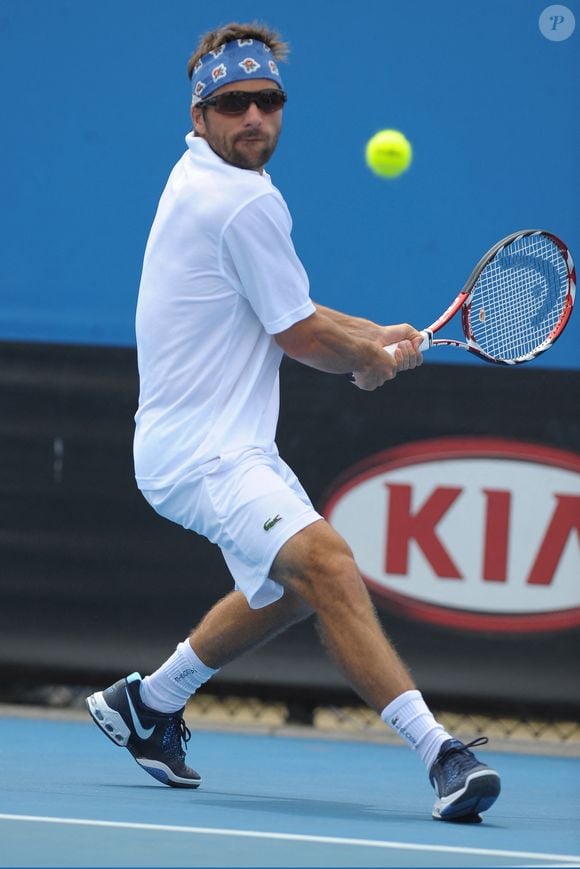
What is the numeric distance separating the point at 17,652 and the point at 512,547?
1.55 metres

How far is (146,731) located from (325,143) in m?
2.09

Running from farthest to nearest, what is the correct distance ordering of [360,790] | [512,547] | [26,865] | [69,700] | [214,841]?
[69,700]
[512,547]
[360,790]
[214,841]
[26,865]

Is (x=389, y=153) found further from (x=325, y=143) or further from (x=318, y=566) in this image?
(x=318, y=566)

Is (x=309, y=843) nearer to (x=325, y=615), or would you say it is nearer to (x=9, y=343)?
(x=325, y=615)

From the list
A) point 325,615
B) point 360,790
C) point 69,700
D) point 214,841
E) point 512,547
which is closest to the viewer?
point 214,841

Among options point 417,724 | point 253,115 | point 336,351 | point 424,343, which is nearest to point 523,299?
point 424,343

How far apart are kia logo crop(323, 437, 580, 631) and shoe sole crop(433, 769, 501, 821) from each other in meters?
1.74

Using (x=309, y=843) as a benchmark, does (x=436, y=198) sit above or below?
above

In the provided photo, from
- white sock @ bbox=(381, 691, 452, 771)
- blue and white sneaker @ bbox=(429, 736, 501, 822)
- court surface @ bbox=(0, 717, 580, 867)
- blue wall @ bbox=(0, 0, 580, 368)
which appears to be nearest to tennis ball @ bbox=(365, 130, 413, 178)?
blue wall @ bbox=(0, 0, 580, 368)

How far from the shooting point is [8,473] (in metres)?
5.22

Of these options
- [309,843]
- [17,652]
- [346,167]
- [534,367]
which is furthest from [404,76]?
[309,843]

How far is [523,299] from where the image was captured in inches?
170

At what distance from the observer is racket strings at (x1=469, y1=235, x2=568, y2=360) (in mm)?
4281

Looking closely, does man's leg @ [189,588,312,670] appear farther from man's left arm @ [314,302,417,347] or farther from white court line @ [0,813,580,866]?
white court line @ [0,813,580,866]
